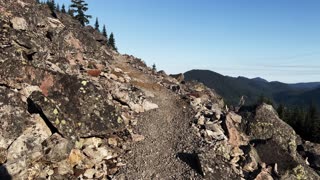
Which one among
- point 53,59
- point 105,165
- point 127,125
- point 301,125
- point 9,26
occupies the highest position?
point 9,26

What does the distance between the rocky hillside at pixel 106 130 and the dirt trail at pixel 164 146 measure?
0.08m

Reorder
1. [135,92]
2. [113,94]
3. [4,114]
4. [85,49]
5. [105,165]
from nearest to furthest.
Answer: [4,114] → [105,165] → [113,94] → [135,92] → [85,49]

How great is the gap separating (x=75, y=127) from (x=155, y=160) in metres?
7.32

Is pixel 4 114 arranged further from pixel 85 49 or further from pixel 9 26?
pixel 85 49

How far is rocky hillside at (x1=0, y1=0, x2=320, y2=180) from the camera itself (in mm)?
24703

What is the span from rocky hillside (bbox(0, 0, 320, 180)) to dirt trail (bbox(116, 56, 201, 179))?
0.28 feet

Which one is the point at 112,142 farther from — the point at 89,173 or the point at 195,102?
the point at 195,102

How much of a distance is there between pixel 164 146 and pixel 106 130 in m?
5.59

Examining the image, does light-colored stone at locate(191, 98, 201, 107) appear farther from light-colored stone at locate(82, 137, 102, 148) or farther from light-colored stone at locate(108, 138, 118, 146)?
light-colored stone at locate(82, 137, 102, 148)

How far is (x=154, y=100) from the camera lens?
42.5 metres

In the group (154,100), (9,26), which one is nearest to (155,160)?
(154,100)

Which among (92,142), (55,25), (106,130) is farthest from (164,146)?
(55,25)

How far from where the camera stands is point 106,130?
1157 inches

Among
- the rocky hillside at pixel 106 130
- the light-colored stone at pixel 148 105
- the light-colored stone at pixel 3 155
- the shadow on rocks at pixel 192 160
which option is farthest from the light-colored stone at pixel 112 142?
the light-colored stone at pixel 148 105
